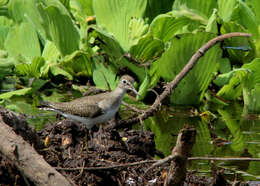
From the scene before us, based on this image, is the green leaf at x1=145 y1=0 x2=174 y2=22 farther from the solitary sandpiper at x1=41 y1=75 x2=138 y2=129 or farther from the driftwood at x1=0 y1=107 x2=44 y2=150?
the driftwood at x1=0 y1=107 x2=44 y2=150

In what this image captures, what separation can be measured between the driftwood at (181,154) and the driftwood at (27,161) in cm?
73

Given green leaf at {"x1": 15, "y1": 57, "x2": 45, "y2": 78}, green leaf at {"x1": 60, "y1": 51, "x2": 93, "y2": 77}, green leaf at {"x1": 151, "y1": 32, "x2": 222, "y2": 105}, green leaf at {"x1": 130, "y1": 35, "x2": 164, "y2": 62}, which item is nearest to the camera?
green leaf at {"x1": 151, "y1": 32, "x2": 222, "y2": 105}

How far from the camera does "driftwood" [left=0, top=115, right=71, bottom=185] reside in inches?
146

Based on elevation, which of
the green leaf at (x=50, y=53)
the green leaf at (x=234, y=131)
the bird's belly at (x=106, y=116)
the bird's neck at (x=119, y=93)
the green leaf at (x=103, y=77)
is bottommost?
the green leaf at (x=234, y=131)

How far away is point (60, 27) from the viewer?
8.91 meters

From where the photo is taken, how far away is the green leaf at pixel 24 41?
926cm

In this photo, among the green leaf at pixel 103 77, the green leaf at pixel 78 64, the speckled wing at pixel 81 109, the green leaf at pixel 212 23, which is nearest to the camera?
the speckled wing at pixel 81 109

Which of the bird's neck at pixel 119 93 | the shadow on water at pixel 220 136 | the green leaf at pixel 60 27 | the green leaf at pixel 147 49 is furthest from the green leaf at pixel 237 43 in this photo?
the bird's neck at pixel 119 93

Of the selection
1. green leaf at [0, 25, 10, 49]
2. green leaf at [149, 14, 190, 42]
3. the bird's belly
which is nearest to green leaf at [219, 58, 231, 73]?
green leaf at [149, 14, 190, 42]

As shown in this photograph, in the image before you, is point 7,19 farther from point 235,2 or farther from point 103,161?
point 103,161

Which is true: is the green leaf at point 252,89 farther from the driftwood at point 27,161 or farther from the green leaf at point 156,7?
the driftwood at point 27,161

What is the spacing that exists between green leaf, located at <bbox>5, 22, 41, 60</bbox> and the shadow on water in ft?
8.86

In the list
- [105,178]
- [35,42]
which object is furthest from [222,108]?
[105,178]

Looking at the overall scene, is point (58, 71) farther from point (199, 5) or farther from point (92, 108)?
point (92, 108)
